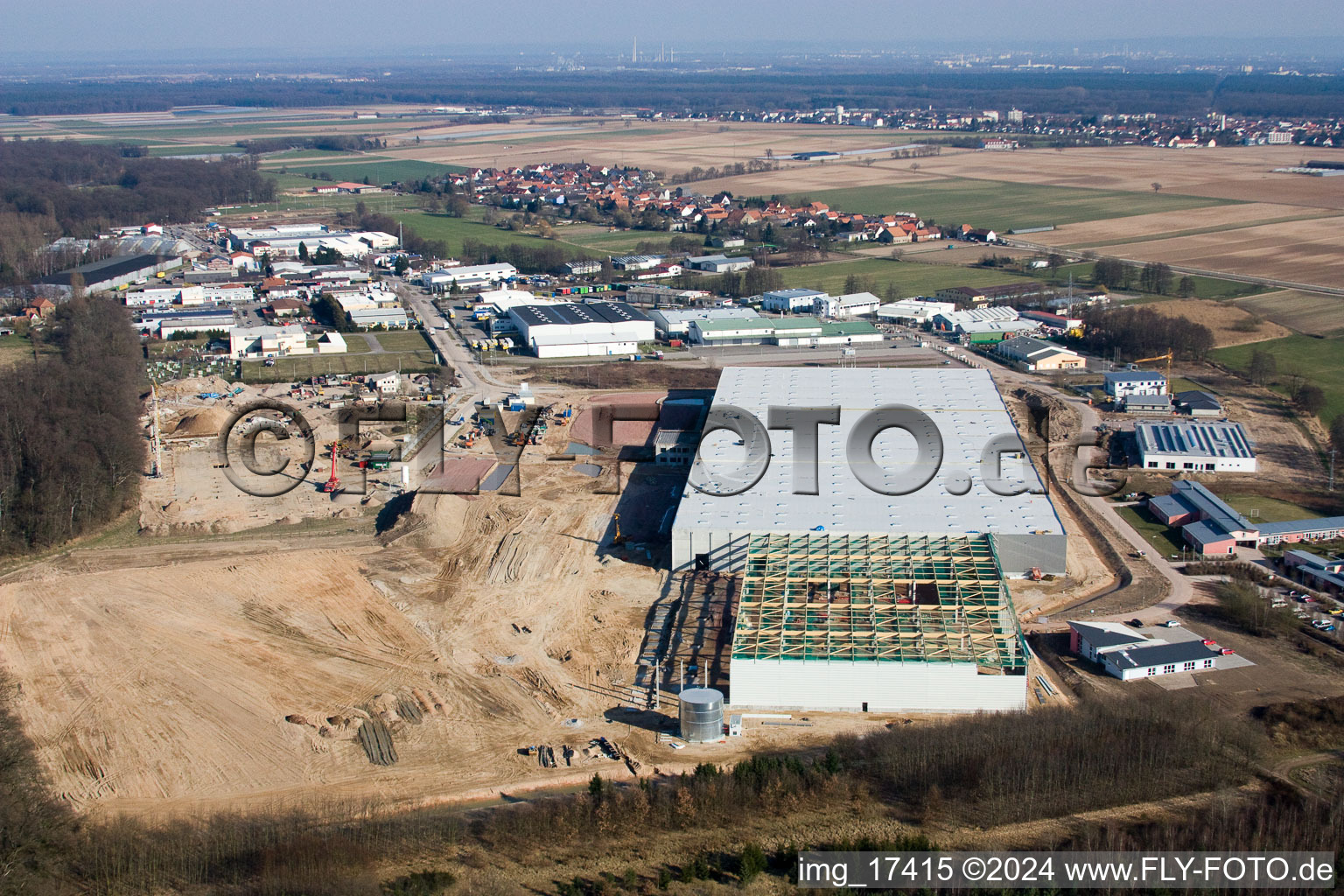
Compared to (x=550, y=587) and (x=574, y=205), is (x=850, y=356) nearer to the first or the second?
(x=550, y=587)

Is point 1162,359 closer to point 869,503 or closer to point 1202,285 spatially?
point 1202,285

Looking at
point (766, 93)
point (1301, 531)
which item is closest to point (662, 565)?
point (1301, 531)

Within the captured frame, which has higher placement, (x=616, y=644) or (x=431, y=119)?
(x=431, y=119)

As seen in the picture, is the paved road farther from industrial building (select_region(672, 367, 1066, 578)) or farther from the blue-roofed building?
the blue-roofed building

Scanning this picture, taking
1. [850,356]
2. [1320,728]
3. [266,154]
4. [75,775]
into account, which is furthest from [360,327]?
[266,154]

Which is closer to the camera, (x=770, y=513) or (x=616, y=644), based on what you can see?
(x=616, y=644)
